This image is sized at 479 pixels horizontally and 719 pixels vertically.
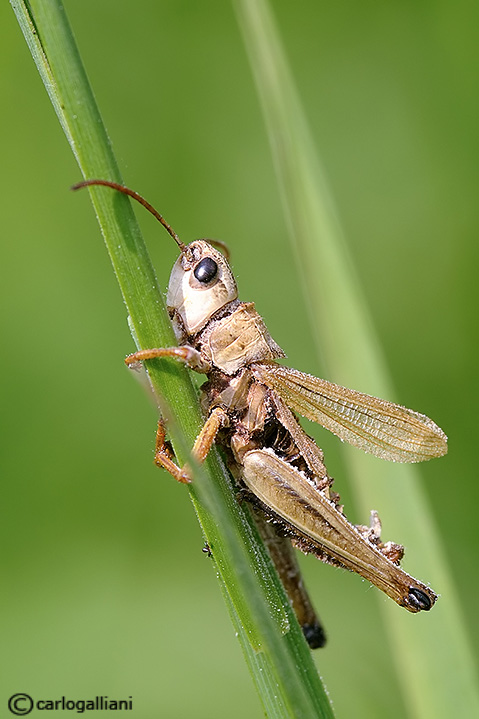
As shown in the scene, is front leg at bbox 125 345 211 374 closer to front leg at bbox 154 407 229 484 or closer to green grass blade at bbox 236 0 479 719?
front leg at bbox 154 407 229 484

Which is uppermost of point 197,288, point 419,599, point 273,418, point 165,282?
point 165,282

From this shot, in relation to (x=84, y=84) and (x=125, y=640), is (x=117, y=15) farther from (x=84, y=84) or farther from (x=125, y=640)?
(x=125, y=640)

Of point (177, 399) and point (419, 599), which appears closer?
point (177, 399)

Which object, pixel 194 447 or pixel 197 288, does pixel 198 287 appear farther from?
pixel 194 447

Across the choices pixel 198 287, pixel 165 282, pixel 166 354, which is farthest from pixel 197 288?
pixel 165 282

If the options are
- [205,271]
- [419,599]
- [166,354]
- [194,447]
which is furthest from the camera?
[205,271]

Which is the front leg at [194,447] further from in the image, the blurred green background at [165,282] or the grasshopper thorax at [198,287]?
the blurred green background at [165,282]

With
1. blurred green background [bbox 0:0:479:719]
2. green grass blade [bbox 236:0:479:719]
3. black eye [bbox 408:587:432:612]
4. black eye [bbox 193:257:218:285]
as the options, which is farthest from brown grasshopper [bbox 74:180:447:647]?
blurred green background [bbox 0:0:479:719]
